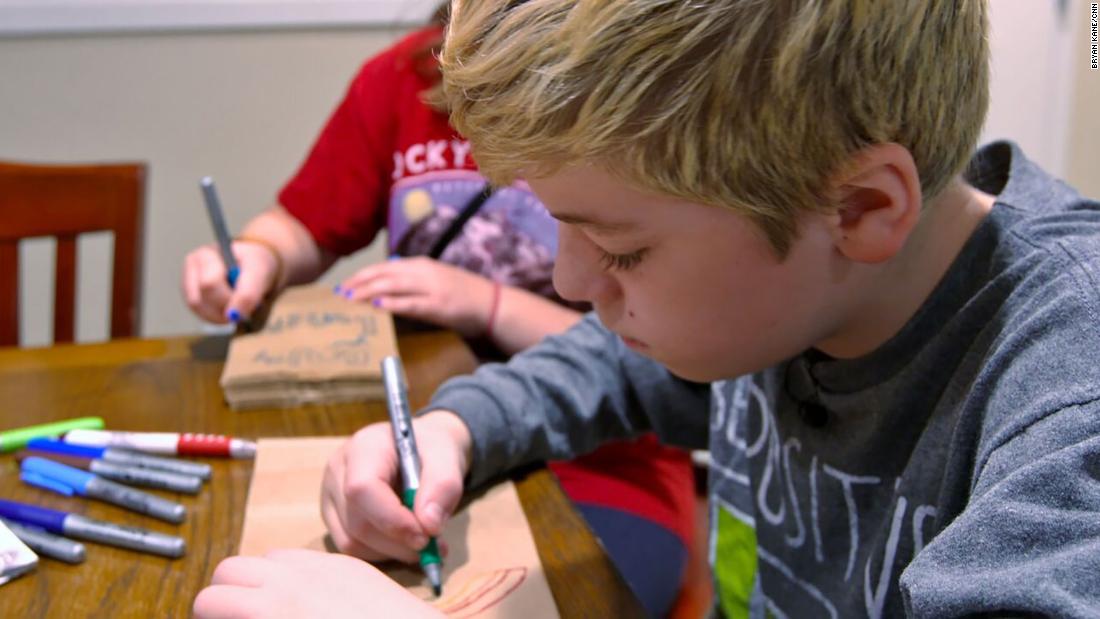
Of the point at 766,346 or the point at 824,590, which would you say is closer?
the point at 766,346

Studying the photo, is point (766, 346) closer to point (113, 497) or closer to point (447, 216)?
point (113, 497)

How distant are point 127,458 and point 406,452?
0.67 feet

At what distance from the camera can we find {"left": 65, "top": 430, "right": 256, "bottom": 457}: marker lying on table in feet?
2.35

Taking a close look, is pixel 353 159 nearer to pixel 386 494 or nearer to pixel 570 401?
pixel 570 401

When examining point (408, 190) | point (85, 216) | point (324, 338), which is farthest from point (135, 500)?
point (85, 216)

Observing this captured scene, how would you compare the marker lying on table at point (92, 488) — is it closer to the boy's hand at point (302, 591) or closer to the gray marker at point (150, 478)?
the gray marker at point (150, 478)

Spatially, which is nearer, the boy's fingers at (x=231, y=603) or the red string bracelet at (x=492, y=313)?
the boy's fingers at (x=231, y=603)

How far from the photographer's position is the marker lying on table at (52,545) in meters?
0.59

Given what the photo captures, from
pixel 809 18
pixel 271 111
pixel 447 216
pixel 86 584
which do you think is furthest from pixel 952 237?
pixel 271 111

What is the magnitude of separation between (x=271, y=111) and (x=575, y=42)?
66.7 inches

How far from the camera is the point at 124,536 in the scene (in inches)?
23.8

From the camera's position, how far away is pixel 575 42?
1.48ft

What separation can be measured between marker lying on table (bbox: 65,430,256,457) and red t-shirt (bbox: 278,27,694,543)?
→ 17.0 inches

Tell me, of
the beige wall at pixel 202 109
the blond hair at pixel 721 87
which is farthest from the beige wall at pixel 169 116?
the blond hair at pixel 721 87
